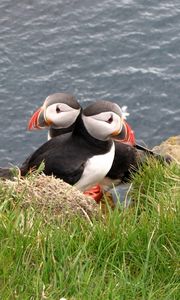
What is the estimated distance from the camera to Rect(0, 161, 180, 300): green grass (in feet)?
14.7

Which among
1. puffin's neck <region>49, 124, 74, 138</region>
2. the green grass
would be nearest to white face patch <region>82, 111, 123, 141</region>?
puffin's neck <region>49, 124, 74, 138</region>

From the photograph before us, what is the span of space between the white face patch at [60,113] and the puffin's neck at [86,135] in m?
0.20

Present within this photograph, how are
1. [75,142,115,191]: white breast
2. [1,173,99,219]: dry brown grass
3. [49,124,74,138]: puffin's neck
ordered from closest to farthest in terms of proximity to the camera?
[1,173,99,219]: dry brown grass, [75,142,115,191]: white breast, [49,124,74,138]: puffin's neck

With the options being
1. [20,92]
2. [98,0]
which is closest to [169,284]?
[20,92]

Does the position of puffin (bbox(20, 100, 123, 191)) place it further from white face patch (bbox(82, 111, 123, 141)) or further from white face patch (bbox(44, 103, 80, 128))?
white face patch (bbox(44, 103, 80, 128))

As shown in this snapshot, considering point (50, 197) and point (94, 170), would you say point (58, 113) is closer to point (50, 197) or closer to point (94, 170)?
point (94, 170)

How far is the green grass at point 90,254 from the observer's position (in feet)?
14.7

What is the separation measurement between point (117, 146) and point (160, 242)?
14.0ft

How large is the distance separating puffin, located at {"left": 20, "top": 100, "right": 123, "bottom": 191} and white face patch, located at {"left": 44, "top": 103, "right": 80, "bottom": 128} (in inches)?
7.5

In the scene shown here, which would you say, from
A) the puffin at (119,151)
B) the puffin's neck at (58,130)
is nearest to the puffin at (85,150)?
the puffin at (119,151)

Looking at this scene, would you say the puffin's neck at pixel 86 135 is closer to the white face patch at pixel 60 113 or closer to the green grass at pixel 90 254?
the white face patch at pixel 60 113

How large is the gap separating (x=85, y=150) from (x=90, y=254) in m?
3.76

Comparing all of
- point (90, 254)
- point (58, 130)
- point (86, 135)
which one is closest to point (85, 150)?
point (86, 135)

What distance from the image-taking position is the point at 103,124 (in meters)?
8.57
